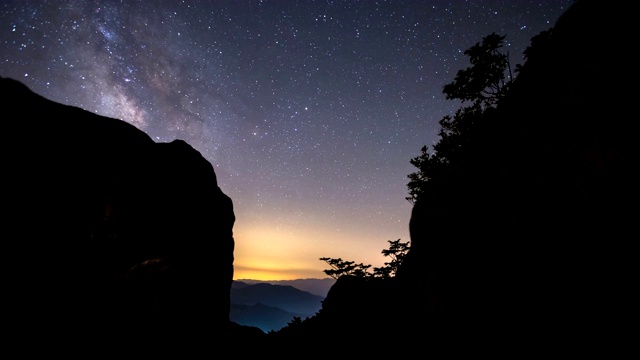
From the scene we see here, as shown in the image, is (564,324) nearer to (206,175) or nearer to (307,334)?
(307,334)

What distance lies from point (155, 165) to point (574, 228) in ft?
50.0

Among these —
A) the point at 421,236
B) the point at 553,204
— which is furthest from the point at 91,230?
the point at 553,204

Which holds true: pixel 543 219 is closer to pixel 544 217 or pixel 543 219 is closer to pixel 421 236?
pixel 544 217

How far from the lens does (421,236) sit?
10258 millimetres

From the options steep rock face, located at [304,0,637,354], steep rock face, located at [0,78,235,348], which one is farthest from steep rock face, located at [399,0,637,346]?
steep rock face, located at [0,78,235,348]

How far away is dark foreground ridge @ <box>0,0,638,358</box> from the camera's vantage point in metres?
4.98

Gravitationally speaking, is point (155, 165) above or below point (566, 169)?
above

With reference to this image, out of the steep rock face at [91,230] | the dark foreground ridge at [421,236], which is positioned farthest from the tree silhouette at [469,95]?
the steep rock face at [91,230]

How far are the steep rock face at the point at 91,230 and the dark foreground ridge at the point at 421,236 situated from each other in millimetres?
47

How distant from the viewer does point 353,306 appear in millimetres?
13820

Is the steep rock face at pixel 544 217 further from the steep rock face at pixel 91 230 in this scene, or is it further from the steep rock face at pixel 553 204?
the steep rock face at pixel 91 230

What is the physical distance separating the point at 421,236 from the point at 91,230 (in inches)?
528

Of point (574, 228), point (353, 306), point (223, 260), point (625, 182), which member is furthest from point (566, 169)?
point (223, 260)

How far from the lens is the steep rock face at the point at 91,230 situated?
8148 millimetres
